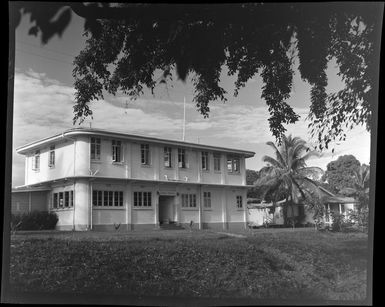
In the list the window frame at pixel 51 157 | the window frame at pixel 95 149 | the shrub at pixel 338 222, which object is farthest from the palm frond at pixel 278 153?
the window frame at pixel 51 157

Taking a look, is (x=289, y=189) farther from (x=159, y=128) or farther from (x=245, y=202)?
(x=159, y=128)

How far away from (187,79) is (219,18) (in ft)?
2.99

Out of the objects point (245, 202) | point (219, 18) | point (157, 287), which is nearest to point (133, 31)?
point (219, 18)

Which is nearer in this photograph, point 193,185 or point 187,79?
point 187,79

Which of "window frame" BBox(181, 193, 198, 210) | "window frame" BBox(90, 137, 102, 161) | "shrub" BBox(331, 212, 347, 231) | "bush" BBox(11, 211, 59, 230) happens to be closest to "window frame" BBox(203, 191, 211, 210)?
"window frame" BBox(181, 193, 198, 210)

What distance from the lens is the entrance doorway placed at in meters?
7.05

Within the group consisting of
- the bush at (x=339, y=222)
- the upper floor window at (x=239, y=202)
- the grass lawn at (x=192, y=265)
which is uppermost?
the upper floor window at (x=239, y=202)

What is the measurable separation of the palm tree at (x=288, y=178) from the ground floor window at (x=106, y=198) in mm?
1987

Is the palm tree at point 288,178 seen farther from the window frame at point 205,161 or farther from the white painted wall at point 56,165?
the white painted wall at point 56,165

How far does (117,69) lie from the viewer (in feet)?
21.8

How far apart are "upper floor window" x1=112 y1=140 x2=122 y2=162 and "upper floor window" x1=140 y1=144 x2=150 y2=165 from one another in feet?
0.99

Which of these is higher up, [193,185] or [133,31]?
[133,31]

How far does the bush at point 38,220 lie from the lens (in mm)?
6777

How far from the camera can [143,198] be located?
709cm
